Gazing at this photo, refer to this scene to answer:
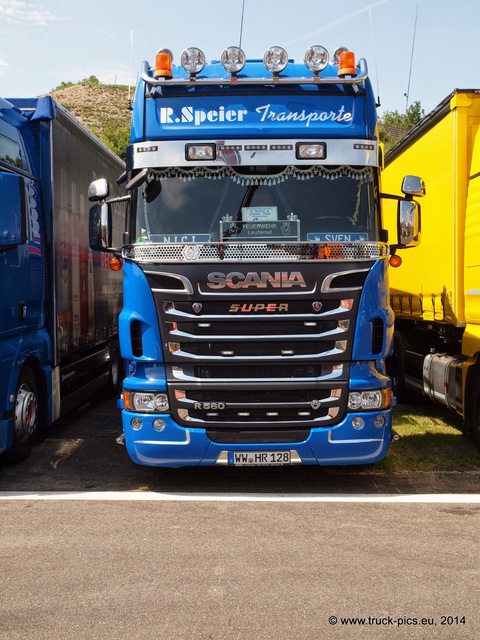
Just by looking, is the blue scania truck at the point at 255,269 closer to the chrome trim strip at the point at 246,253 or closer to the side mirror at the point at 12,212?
the chrome trim strip at the point at 246,253

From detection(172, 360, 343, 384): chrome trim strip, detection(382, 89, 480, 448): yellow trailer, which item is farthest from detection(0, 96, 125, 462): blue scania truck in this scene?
detection(382, 89, 480, 448): yellow trailer

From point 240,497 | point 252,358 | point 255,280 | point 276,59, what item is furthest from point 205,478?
point 276,59

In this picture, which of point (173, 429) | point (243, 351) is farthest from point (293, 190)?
point (173, 429)

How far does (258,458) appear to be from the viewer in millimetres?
6664

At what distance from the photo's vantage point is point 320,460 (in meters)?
6.68

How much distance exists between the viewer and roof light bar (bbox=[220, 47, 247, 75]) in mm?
7055

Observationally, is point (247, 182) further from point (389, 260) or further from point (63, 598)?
point (63, 598)

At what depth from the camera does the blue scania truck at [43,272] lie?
7.23 m

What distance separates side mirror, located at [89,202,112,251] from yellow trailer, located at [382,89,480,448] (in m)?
3.91

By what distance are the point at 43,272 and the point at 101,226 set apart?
1532 mm

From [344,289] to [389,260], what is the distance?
0.93 meters

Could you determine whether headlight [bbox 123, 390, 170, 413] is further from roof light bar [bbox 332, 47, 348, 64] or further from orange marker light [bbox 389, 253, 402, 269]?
roof light bar [bbox 332, 47, 348, 64]

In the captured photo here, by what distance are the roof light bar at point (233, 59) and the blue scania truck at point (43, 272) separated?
85.7 inches

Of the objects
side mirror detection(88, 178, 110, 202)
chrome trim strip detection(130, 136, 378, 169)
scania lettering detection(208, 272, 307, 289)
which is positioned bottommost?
scania lettering detection(208, 272, 307, 289)
